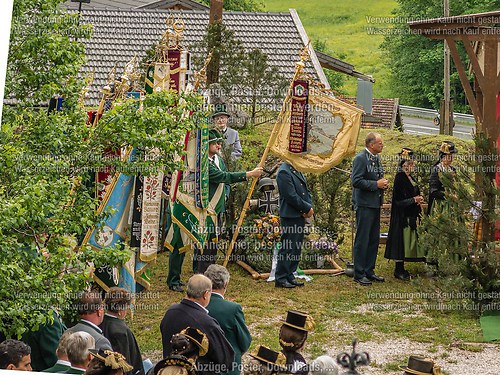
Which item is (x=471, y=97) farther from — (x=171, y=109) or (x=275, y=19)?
(x=275, y=19)

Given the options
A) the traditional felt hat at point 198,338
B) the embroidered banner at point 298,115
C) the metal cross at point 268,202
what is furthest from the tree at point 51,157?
the metal cross at point 268,202

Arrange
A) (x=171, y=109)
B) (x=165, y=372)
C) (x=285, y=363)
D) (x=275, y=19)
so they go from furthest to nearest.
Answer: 1. (x=275, y=19)
2. (x=171, y=109)
3. (x=285, y=363)
4. (x=165, y=372)

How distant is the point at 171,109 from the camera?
10.2 m

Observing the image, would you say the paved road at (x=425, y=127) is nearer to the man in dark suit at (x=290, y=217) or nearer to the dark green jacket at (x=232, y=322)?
the man in dark suit at (x=290, y=217)

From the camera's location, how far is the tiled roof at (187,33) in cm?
2442

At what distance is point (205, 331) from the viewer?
27.0 ft

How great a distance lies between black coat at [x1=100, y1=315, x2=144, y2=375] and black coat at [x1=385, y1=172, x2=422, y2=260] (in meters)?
6.44

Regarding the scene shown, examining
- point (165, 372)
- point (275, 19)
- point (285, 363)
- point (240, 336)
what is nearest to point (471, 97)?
point (240, 336)

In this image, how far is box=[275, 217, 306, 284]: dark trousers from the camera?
1379 cm

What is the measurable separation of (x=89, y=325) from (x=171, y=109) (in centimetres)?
271

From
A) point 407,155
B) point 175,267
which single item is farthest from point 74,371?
point 407,155

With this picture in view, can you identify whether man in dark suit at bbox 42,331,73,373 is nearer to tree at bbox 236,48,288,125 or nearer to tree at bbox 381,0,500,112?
tree at bbox 236,48,288,125

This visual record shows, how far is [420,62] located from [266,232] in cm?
2912

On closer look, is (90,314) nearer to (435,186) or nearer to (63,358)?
(63,358)
